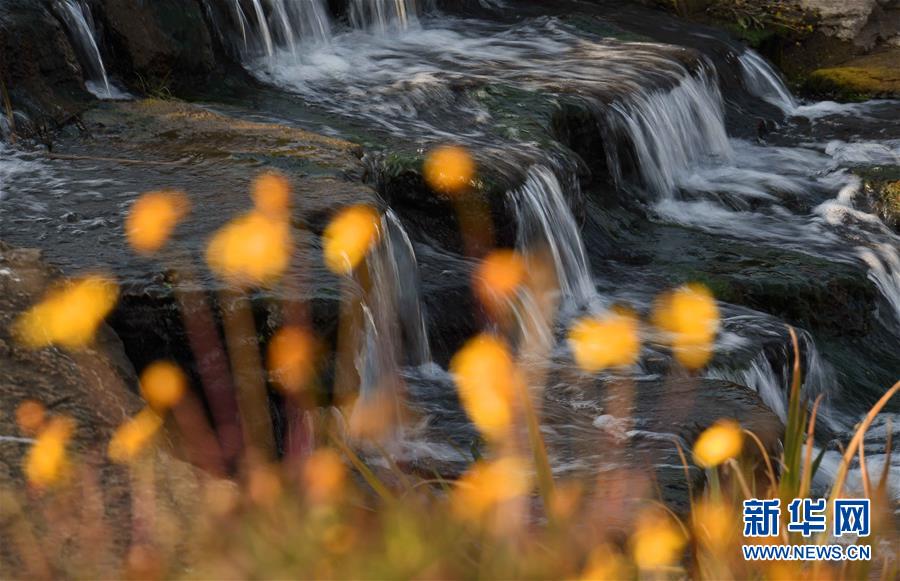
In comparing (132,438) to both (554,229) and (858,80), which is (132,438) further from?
(858,80)

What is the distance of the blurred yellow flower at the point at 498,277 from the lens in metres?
5.60

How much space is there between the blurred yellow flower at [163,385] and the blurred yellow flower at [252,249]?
13.1 inches

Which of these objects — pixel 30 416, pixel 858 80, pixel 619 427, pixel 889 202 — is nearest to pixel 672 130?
pixel 889 202

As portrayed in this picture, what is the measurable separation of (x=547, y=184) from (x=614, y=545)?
10.7 feet

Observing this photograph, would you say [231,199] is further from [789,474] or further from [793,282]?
[793,282]

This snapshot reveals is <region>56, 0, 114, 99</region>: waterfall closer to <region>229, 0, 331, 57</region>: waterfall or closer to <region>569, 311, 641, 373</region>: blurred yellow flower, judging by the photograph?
<region>229, 0, 331, 57</region>: waterfall

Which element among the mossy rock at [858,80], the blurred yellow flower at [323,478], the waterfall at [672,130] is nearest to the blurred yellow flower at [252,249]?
the blurred yellow flower at [323,478]

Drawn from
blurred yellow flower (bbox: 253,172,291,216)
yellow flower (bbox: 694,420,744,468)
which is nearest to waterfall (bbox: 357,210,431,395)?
blurred yellow flower (bbox: 253,172,291,216)

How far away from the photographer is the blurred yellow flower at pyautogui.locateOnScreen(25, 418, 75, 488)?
2629 millimetres

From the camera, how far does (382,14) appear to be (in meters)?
8.91

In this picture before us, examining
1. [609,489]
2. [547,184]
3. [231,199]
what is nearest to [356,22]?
[547,184]

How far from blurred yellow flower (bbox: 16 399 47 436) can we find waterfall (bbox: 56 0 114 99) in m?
3.56

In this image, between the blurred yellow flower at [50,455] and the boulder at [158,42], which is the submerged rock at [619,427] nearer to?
the blurred yellow flower at [50,455]

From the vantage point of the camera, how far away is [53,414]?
293 cm
